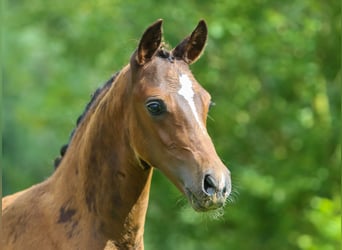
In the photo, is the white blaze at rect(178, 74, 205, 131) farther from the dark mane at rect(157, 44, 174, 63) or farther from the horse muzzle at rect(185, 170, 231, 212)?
the horse muzzle at rect(185, 170, 231, 212)

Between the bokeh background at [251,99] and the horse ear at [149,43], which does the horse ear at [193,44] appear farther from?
the bokeh background at [251,99]

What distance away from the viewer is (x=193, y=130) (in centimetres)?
488

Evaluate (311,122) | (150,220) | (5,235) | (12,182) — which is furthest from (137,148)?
(12,182)

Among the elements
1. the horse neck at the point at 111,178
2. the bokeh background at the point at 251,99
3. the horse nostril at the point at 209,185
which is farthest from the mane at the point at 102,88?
the bokeh background at the point at 251,99

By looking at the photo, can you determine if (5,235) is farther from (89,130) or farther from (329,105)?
(329,105)

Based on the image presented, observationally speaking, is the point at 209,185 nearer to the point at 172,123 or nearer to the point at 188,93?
the point at 172,123

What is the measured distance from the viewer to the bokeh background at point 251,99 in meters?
13.2

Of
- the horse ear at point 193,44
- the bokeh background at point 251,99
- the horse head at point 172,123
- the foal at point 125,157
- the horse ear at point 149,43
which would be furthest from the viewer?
the bokeh background at point 251,99

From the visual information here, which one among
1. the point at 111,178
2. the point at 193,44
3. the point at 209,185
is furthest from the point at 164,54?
the point at 209,185

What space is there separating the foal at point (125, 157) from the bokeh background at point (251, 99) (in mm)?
6566

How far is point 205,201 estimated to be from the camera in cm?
469

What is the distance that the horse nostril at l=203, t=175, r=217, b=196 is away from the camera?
4656 mm

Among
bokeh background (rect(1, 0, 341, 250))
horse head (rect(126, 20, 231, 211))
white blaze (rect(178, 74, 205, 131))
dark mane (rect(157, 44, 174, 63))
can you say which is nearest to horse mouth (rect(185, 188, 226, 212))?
horse head (rect(126, 20, 231, 211))

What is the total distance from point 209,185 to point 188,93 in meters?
0.50
